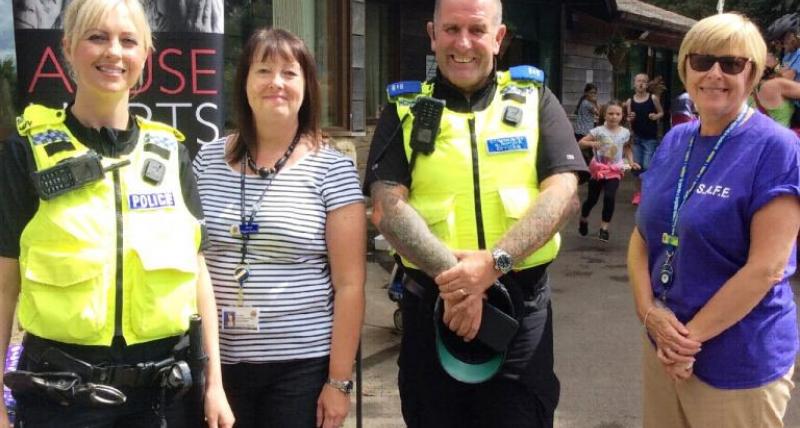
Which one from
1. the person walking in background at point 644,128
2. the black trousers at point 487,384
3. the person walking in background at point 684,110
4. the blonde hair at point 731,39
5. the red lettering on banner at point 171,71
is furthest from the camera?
the person walking in background at point 644,128

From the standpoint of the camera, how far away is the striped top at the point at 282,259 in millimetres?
2332

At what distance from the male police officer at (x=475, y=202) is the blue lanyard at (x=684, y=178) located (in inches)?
12.0

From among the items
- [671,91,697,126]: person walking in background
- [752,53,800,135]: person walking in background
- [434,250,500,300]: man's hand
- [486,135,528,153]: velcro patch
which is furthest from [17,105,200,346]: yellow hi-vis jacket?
[671,91,697,126]: person walking in background

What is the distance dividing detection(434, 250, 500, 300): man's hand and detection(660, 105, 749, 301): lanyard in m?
0.53

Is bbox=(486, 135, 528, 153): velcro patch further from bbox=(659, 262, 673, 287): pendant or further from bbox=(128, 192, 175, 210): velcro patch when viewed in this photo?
bbox=(128, 192, 175, 210): velcro patch

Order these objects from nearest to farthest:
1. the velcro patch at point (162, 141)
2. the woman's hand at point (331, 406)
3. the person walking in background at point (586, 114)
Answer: the velcro patch at point (162, 141)
the woman's hand at point (331, 406)
the person walking in background at point (586, 114)

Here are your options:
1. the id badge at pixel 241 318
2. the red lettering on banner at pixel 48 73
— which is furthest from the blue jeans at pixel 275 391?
the red lettering on banner at pixel 48 73

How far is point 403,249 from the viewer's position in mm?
2408

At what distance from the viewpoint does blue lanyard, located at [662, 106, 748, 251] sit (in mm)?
2303

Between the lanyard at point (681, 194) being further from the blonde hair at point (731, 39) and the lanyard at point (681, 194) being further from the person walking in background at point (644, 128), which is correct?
the person walking in background at point (644, 128)

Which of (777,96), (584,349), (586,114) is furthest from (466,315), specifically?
(586,114)

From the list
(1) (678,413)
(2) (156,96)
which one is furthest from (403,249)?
(2) (156,96)

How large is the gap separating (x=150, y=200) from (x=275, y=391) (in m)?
0.72

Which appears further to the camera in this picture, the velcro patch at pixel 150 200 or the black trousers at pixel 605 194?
the black trousers at pixel 605 194
